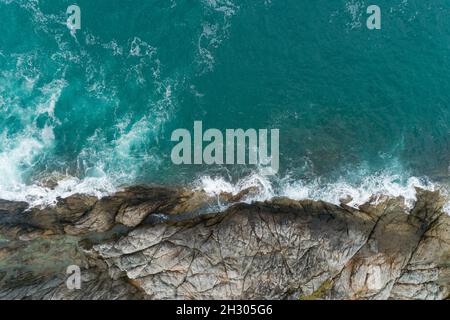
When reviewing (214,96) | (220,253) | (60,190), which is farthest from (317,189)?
(60,190)

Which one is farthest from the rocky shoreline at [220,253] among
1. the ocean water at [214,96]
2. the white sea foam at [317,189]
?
the ocean water at [214,96]

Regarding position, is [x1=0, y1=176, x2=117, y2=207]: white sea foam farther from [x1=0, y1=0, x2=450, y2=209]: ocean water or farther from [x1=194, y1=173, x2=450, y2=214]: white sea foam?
[x1=194, y1=173, x2=450, y2=214]: white sea foam

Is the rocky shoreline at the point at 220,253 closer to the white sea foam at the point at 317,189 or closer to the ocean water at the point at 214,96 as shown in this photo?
the white sea foam at the point at 317,189

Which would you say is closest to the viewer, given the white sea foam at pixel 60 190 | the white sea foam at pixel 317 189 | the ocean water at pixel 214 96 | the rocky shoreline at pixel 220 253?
the rocky shoreline at pixel 220 253

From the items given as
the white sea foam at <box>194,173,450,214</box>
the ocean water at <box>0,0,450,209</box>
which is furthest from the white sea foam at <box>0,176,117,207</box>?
the white sea foam at <box>194,173,450,214</box>

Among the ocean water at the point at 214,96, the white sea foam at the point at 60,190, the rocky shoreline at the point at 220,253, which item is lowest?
the rocky shoreline at the point at 220,253

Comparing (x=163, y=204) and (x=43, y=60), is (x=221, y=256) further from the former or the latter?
(x=43, y=60)
